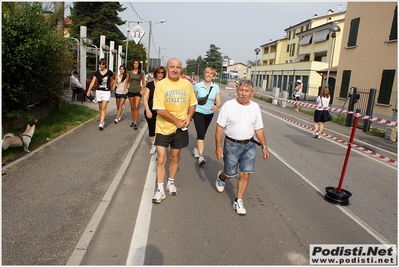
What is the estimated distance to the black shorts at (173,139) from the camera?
4355 mm

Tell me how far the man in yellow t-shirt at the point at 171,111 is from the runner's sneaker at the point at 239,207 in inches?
41.5

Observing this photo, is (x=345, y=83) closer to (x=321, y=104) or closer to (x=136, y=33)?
(x=321, y=104)

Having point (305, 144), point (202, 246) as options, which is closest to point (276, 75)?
point (305, 144)

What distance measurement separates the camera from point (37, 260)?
2.83 meters

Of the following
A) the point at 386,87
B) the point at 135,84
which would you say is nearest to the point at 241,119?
the point at 135,84

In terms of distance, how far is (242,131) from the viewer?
411 centimetres

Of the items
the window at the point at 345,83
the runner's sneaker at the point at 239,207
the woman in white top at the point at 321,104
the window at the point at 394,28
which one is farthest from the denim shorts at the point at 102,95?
the window at the point at 345,83

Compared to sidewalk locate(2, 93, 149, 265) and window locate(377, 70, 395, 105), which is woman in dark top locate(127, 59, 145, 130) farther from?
window locate(377, 70, 395, 105)

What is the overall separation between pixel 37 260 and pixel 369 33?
20.9m

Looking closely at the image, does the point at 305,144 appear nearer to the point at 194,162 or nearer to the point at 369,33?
the point at 194,162

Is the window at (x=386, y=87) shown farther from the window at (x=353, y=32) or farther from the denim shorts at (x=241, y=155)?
the denim shorts at (x=241, y=155)

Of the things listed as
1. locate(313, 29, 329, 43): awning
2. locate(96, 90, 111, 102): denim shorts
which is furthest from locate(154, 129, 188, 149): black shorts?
locate(313, 29, 329, 43): awning

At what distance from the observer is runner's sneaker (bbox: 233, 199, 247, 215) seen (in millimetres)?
4152

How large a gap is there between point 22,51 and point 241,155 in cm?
467
